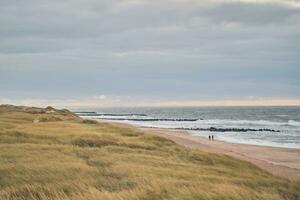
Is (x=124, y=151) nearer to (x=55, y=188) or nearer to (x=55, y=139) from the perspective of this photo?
(x=55, y=139)

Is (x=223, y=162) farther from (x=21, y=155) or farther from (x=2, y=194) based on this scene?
(x=2, y=194)

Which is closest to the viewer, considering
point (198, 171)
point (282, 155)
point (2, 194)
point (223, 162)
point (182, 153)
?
point (2, 194)

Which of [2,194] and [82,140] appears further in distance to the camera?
[82,140]

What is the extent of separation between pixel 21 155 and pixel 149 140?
55.9ft

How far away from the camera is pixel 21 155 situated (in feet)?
68.9

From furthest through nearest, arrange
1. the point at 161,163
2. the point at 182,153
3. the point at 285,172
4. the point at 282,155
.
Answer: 1. the point at 282,155
2. the point at 285,172
3. the point at 182,153
4. the point at 161,163

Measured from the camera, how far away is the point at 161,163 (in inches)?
839

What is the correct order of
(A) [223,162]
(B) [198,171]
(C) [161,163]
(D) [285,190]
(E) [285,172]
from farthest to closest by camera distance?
(E) [285,172]
(A) [223,162]
(C) [161,163]
(B) [198,171]
(D) [285,190]

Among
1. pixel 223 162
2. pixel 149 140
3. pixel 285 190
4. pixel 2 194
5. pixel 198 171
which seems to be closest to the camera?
pixel 2 194

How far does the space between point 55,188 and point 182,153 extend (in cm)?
1594

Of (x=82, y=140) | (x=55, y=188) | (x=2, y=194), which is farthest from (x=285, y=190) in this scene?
(x=82, y=140)

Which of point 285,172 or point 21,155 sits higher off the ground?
point 21,155

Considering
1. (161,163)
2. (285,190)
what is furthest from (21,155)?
(285,190)

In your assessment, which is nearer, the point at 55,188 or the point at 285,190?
the point at 55,188
